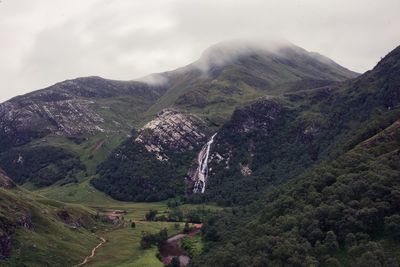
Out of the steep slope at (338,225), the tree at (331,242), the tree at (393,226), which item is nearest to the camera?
the tree at (393,226)

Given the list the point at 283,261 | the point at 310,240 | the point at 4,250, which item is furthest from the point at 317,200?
the point at 4,250

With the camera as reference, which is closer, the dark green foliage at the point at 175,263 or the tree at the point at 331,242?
the tree at the point at 331,242

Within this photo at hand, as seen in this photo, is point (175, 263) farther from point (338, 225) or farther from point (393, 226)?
point (393, 226)

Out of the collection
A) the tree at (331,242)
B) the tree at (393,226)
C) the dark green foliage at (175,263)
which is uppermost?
the tree at (393,226)

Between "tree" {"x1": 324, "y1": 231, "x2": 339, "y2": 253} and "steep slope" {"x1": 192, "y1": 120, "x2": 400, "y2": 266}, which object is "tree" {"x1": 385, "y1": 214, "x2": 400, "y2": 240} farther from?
"tree" {"x1": 324, "y1": 231, "x2": 339, "y2": 253}

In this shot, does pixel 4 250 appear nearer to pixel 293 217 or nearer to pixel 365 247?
pixel 293 217

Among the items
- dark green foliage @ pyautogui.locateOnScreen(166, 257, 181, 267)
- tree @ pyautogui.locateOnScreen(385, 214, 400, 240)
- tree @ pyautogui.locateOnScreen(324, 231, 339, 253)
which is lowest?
dark green foliage @ pyautogui.locateOnScreen(166, 257, 181, 267)

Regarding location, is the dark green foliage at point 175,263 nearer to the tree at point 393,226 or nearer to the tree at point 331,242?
the tree at point 331,242

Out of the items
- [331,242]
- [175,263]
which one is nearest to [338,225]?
[331,242]

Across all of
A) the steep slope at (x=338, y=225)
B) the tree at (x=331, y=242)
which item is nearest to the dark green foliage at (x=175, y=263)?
the steep slope at (x=338, y=225)

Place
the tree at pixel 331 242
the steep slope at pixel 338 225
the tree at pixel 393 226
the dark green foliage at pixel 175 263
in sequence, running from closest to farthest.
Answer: the tree at pixel 393 226 → the steep slope at pixel 338 225 → the tree at pixel 331 242 → the dark green foliage at pixel 175 263

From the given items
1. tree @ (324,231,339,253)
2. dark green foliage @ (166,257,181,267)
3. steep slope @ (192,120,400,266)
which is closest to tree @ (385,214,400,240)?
steep slope @ (192,120,400,266)
